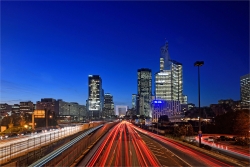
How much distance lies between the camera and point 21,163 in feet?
61.7

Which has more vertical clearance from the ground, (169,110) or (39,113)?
(39,113)

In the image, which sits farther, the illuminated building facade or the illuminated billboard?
the illuminated building facade

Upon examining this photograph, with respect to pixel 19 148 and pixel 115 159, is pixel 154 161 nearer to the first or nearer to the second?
pixel 115 159

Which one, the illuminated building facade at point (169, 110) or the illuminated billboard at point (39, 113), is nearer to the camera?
the illuminated billboard at point (39, 113)

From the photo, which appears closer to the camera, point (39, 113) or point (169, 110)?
point (39, 113)

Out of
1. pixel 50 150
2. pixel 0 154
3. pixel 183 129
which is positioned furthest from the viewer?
pixel 183 129

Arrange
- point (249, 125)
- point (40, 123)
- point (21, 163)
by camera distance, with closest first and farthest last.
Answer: point (21, 163), point (249, 125), point (40, 123)

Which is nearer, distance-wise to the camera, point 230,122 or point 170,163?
point 170,163

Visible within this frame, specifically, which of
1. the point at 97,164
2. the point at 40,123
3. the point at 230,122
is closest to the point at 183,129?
the point at 230,122

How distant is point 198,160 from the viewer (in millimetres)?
27047

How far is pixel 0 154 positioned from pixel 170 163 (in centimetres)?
1469

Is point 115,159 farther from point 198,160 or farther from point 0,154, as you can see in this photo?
point 0,154

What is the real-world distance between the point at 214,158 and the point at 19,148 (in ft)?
62.3

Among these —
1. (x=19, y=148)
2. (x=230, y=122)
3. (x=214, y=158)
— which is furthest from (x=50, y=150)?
(x=230, y=122)
